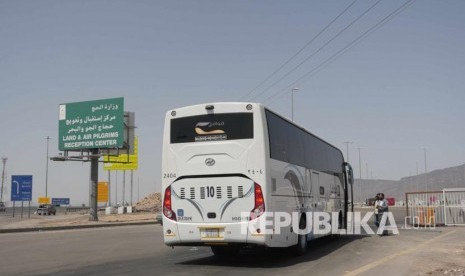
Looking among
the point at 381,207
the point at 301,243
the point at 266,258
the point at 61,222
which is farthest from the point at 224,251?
the point at 61,222

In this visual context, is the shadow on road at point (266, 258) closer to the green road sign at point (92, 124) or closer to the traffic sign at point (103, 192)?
the green road sign at point (92, 124)

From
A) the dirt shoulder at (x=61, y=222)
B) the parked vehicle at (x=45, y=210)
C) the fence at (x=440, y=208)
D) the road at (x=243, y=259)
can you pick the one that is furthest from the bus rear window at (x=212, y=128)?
the parked vehicle at (x=45, y=210)

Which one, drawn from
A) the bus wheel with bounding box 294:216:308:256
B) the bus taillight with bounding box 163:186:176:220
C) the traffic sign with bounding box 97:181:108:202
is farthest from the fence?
the traffic sign with bounding box 97:181:108:202

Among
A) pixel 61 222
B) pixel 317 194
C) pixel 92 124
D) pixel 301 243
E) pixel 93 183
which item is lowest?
pixel 61 222

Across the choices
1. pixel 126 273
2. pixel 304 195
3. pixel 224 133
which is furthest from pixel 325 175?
pixel 126 273

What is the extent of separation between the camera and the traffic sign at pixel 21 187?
4353cm

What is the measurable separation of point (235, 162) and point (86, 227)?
2367 cm

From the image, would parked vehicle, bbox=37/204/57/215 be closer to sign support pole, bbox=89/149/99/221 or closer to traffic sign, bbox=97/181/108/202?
traffic sign, bbox=97/181/108/202

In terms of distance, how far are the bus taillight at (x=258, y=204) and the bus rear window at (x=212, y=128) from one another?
120 cm

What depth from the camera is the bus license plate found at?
39.5 ft

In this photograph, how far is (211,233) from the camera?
39.7 feet

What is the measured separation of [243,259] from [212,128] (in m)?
3.66

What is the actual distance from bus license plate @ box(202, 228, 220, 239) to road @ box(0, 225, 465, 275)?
0.71 metres

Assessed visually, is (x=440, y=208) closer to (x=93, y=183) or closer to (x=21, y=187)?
(x=93, y=183)
